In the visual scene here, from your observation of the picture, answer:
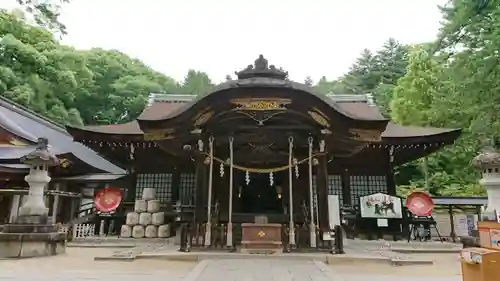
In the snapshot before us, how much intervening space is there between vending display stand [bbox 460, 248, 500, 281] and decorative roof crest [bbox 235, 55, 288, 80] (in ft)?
19.9

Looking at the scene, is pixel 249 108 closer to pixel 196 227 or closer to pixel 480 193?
pixel 196 227

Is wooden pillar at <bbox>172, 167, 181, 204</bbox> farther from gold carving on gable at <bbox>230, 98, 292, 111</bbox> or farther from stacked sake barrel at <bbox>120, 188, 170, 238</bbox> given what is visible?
gold carving on gable at <bbox>230, 98, 292, 111</bbox>

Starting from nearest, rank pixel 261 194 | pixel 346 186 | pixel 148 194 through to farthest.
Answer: pixel 148 194
pixel 261 194
pixel 346 186

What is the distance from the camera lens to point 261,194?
11.8 meters

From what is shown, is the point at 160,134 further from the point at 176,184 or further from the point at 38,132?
the point at 38,132

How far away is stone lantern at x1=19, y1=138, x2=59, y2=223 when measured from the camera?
7590 mm

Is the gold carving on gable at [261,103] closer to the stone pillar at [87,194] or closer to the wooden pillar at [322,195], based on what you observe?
the wooden pillar at [322,195]

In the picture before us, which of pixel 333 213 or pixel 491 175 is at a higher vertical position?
pixel 491 175

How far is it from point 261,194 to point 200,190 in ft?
11.7

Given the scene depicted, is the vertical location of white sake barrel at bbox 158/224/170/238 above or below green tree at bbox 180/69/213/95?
below

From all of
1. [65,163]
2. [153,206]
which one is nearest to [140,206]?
[153,206]

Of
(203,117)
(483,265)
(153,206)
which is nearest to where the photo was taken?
(483,265)

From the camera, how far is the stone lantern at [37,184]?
24.9ft

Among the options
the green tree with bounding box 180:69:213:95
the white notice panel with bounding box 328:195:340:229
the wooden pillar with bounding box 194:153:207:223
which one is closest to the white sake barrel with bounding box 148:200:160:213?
the wooden pillar with bounding box 194:153:207:223
